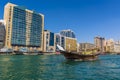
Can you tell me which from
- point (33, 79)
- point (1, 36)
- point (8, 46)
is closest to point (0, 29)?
point (1, 36)

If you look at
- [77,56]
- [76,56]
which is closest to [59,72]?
[76,56]

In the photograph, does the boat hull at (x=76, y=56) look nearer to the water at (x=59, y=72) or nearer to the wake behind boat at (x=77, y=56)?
the wake behind boat at (x=77, y=56)

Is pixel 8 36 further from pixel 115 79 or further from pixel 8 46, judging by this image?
pixel 115 79

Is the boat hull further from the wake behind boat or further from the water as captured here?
the water

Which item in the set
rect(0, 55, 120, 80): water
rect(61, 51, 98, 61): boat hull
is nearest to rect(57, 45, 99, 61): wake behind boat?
rect(61, 51, 98, 61): boat hull

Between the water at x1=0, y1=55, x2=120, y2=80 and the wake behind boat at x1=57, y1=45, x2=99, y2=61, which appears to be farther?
the wake behind boat at x1=57, y1=45, x2=99, y2=61

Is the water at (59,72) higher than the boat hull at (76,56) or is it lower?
lower

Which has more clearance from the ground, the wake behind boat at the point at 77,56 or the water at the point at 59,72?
the wake behind boat at the point at 77,56

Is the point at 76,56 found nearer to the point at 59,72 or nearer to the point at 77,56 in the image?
the point at 77,56

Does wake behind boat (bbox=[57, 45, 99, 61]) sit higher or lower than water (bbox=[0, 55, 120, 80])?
higher

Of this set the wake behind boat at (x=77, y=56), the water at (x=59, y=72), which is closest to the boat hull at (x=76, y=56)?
the wake behind boat at (x=77, y=56)

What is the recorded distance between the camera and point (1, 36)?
198125 millimetres

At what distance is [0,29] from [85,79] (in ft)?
601

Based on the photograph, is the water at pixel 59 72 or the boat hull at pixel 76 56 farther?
the boat hull at pixel 76 56
